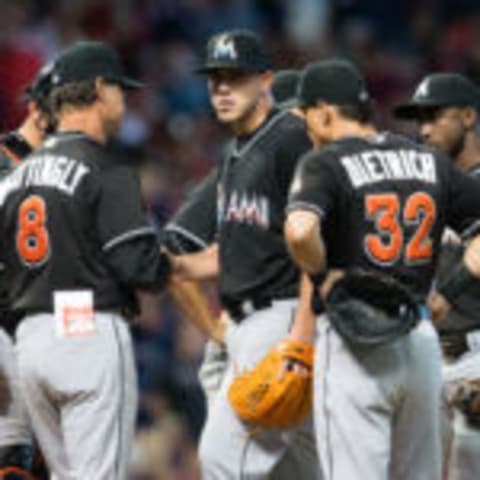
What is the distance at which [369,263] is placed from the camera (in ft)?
20.9

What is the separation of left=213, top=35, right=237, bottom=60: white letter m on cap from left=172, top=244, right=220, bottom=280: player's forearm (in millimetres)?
824

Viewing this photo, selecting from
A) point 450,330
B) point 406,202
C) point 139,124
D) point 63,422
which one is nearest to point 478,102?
point 450,330

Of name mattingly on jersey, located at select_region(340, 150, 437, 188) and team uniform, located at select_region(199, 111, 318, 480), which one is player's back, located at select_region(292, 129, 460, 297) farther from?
team uniform, located at select_region(199, 111, 318, 480)

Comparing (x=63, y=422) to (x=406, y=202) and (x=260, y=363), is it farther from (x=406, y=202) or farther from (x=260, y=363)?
(x=406, y=202)

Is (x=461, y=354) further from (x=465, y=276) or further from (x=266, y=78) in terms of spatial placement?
(x=266, y=78)

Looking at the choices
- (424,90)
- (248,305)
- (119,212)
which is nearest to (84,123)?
(119,212)

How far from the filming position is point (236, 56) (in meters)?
7.24

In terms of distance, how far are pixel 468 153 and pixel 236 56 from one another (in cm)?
115

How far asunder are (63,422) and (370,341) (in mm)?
1278

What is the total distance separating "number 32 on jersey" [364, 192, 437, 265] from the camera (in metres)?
6.31

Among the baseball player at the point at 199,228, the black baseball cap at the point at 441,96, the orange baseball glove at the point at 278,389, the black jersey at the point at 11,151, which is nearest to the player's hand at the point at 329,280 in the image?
the orange baseball glove at the point at 278,389

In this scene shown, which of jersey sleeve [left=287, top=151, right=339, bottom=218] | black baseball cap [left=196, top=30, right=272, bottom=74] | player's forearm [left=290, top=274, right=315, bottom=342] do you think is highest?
black baseball cap [left=196, top=30, right=272, bottom=74]

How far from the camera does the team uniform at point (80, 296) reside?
261 inches

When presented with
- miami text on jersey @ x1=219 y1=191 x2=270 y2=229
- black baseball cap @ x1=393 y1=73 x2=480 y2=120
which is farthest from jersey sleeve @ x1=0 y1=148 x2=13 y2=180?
black baseball cap @ x1=393 y1=73 x2=480 y2=120
